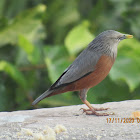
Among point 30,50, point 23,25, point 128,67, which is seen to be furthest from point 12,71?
point 128,67

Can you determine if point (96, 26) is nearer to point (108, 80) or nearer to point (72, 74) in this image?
point (108, 80)

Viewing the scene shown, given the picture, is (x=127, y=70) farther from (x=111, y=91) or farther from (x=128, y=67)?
(x=111, y=91)

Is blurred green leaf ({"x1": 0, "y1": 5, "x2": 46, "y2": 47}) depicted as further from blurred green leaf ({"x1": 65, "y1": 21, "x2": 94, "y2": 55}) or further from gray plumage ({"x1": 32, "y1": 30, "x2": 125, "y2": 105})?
gray plumage ({"x1": 32, "y1": 30, "x2": 125, "y2": 105})

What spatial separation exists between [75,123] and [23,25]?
82.1 inches

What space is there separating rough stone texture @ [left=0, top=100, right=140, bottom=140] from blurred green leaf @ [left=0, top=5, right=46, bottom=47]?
5.04 feet

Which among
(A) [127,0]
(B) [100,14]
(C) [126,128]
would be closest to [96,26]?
(B) [100,14]

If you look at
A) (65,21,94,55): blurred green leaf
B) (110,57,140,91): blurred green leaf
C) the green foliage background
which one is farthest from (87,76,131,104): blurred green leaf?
(65,21,94,55): blurred green leaf

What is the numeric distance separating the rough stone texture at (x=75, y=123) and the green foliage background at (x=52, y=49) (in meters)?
0.81

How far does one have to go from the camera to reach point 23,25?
4691mm

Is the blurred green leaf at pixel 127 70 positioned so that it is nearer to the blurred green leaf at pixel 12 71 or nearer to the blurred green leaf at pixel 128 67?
the blurred green leaf at pixel 128 67

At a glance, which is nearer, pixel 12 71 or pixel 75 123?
pixel 75 123

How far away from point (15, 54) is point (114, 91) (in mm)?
1279

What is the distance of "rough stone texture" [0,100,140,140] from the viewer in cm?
257

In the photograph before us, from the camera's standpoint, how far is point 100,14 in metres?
5.46
